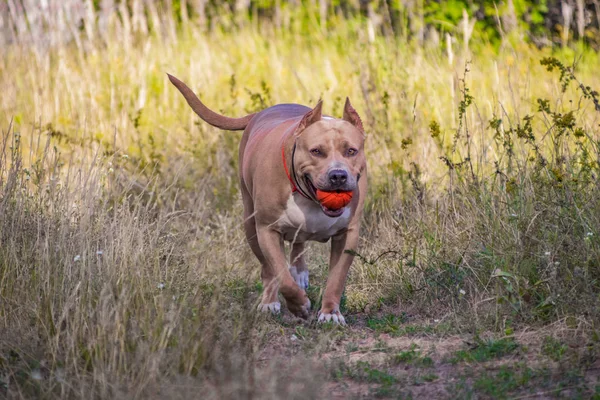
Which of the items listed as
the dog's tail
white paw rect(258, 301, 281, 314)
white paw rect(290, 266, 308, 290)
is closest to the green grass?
white paw rect(258, 301, 281, 314)

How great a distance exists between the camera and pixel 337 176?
4.13 metres

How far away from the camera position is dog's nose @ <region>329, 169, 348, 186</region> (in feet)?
13.5

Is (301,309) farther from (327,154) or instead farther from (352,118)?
(352,118)

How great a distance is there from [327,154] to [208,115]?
1.45m

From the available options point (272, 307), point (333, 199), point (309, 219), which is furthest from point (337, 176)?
point (272, 307)

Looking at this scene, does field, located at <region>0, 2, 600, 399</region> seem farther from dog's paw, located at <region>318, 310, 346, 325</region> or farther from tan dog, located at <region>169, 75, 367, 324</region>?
tan dog, located at <region>169, 75, 367, 324</region>

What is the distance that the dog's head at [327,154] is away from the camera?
4.16m

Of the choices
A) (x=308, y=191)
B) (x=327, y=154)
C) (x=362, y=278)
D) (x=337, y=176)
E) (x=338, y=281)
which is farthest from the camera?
(x=362, y=278)

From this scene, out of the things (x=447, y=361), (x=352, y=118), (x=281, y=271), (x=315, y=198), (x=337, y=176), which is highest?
(x=352, y=118)

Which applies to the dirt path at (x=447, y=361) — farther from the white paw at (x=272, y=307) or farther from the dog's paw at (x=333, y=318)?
the white paw at (x=272, y=307)

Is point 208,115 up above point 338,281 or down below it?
above

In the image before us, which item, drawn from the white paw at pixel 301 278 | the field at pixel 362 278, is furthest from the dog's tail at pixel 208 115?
the white paw at pixel 301 278

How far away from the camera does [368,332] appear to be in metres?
4.32

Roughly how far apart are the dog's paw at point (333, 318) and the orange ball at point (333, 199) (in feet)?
2.02
